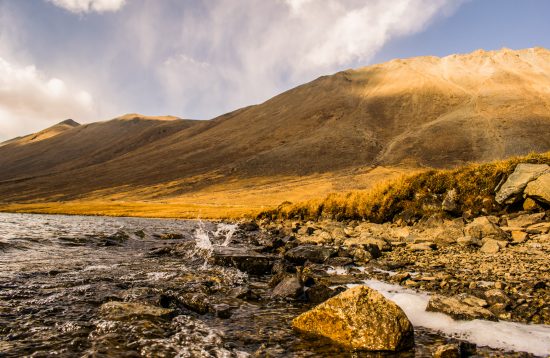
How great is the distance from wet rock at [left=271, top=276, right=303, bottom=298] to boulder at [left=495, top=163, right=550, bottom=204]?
13986mm

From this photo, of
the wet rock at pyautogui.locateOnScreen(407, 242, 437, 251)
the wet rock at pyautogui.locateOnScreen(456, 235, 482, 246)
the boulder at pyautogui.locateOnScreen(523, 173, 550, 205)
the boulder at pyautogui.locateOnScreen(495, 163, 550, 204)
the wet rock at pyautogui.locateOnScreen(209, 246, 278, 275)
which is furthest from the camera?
the boulder at pyautogui.locateOnScreen(495, 163, 550, 204)

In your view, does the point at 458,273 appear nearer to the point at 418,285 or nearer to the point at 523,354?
the point at 418,285

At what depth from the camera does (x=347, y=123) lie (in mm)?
157500

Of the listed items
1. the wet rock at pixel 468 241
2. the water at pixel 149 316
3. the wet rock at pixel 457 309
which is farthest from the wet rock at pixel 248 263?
the wet rock at pixel 468 241

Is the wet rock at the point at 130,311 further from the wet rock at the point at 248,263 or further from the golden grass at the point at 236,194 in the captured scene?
the golden grass at the point at 236,194

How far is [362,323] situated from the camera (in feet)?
24.5

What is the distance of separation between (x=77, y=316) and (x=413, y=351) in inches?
300

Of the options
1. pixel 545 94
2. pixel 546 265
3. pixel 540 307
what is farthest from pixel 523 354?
pixel 545 94

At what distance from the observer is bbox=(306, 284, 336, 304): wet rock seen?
10.5 m

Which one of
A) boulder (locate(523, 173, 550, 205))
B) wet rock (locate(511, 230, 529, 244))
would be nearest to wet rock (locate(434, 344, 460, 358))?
wet rock (locate(511, 230, 529, 244))

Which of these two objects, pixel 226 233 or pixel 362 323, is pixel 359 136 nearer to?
pixel 226 233

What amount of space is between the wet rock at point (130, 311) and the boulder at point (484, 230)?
45.3 ft

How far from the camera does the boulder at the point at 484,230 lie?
52.5 ft

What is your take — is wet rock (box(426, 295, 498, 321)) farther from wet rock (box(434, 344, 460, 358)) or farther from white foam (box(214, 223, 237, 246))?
white foam (box(214, 223, 237, 246))
